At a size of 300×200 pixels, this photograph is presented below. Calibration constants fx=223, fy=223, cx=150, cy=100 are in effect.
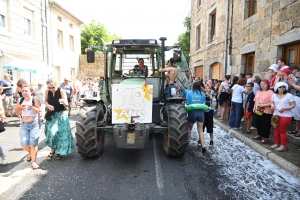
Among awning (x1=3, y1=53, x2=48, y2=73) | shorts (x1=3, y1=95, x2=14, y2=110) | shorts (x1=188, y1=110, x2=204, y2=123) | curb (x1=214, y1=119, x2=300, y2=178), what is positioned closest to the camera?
curb (x1=214, y1=119, x2=300, y2=178)

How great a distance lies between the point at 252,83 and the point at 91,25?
116 ft

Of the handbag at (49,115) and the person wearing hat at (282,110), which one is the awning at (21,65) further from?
the person wearing hat at (282,110)

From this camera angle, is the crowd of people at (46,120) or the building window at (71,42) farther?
the building window at (71,42)

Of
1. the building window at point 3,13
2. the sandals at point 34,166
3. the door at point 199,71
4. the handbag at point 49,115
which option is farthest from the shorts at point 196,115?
the building window at point 3,13

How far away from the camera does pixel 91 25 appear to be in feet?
123

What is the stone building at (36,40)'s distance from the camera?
36.8 feet

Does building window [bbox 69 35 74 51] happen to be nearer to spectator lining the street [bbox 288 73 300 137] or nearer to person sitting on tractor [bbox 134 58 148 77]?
person sitting on tractor [bbox 134 58 148 77]

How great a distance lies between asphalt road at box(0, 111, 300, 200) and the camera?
10.6 feet

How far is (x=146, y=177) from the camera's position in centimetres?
381

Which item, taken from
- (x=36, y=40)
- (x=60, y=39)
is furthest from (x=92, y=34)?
(x=36, y=40)

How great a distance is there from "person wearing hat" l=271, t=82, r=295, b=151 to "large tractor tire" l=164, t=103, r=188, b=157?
86.1 inches

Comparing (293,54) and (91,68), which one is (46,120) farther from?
(91,68)

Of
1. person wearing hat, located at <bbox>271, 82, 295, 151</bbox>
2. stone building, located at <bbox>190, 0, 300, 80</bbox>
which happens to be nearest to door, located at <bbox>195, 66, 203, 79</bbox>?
stone building, located at <bbox>190, 0, 300, 80</bbox>

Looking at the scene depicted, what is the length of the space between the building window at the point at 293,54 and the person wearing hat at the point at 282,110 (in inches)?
84.6
